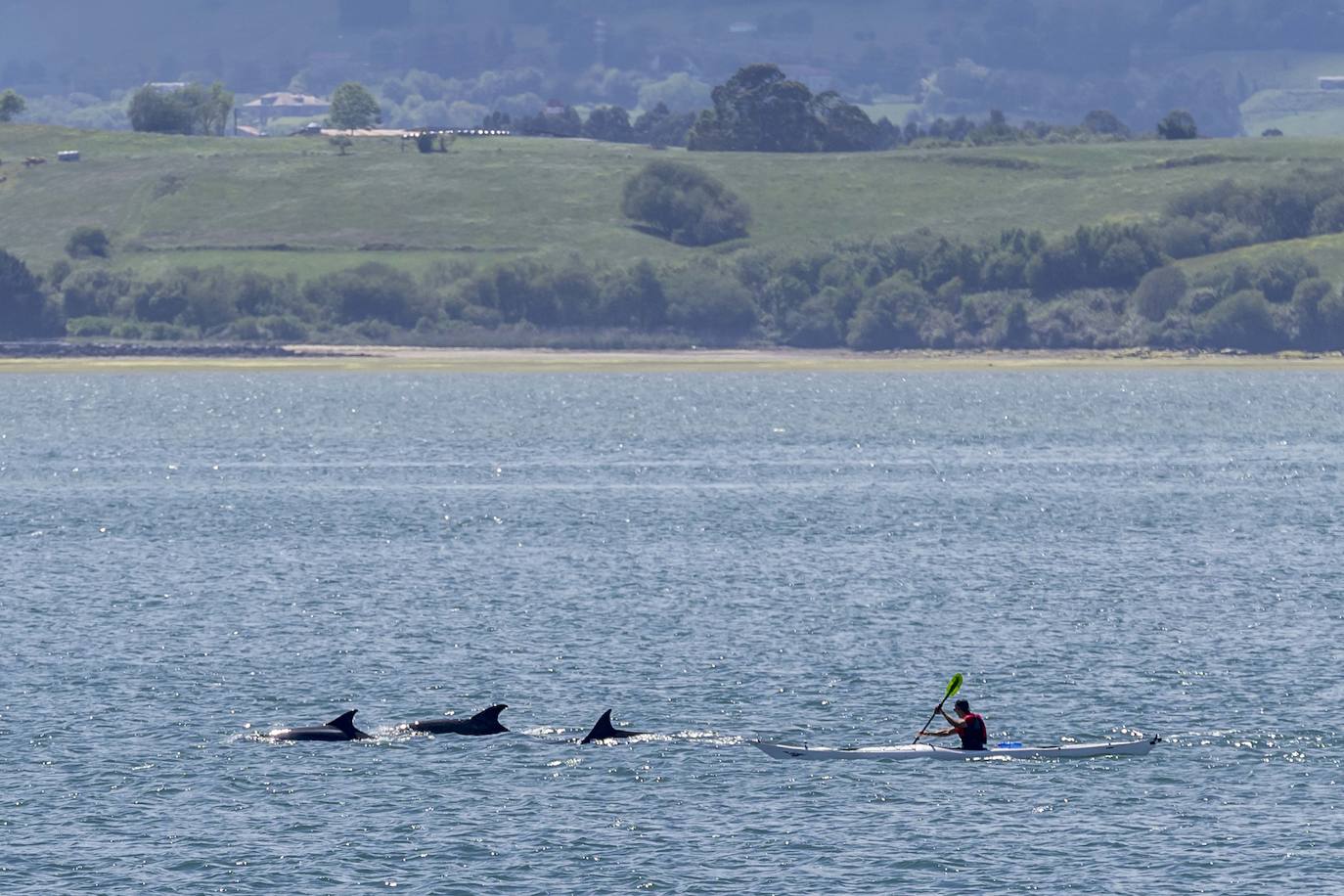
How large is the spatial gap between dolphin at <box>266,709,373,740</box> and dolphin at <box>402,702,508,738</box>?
4.76 ft

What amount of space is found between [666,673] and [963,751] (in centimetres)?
1296

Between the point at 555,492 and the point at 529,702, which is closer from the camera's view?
the point at 529,702

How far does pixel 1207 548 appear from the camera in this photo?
94.4 meters

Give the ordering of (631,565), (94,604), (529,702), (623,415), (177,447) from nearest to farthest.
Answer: (529,702), (94,604), (631,565), (177,447), (623,415)

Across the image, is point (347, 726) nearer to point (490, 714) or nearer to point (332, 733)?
point (332, 733)

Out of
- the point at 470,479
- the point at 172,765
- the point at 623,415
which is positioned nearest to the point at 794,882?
the point at 172,765

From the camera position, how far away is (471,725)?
55.1 meters

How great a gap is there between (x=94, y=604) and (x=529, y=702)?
23.6 meters

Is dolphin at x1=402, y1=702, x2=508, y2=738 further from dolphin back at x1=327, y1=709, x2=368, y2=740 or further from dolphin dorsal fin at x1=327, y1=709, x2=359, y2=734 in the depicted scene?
dolphin dorsal fin at x1=327, y1=709, x2=359, y2=734

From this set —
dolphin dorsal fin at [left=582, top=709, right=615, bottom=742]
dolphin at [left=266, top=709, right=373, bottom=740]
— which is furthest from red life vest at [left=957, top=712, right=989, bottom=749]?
dolphin at [left=266, top=709, right=373, bottom=740]

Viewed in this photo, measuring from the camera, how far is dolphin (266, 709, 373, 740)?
54.4m

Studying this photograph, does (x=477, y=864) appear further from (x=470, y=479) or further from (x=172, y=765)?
(x=470, y=479)

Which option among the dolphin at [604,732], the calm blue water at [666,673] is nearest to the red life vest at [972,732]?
the calm blue water at [666,673]

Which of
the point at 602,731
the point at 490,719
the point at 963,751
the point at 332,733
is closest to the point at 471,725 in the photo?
the point at 490,719
